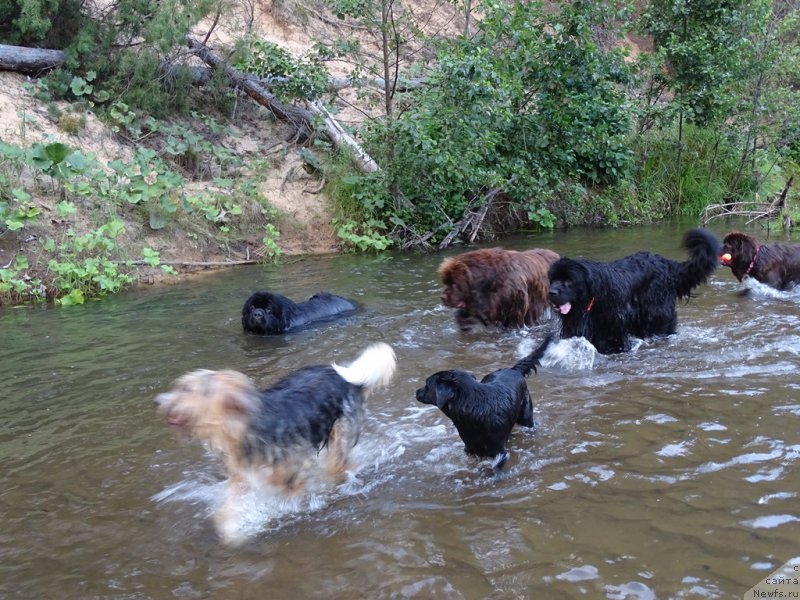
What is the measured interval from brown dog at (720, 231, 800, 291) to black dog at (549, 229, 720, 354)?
2102 mm

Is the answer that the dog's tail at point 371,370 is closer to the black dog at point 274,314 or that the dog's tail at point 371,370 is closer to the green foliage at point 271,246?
the black dog at point 274,314

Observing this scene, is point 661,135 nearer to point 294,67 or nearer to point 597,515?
point 294,67

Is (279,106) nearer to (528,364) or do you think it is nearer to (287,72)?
(287,72)

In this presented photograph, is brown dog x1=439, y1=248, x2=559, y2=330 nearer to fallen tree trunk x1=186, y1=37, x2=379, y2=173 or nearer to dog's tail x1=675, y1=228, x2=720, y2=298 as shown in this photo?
dog's tail x1=675, y1=228, x2=720, y2=298

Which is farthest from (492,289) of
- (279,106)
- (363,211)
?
(279,106)

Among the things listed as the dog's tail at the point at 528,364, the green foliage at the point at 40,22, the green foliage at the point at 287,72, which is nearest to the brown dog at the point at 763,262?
the dog's tail at the point at 528,364

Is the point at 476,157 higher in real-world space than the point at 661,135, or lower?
lower

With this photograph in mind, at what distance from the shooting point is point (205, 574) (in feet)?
11.2

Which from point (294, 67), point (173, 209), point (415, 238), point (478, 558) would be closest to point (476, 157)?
point (415, 238)

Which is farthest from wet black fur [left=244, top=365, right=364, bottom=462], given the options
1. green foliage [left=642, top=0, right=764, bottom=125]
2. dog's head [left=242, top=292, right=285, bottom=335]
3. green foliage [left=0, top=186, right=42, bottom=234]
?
green foliage [left=642, top=0, right=764, bottom=125]

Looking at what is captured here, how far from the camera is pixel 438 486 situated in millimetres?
4262

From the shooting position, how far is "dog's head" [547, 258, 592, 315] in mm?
6594

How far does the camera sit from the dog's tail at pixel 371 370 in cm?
467

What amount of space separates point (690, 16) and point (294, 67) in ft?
38.8
